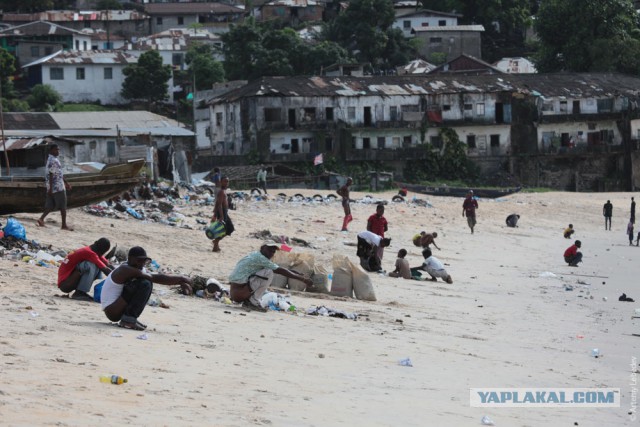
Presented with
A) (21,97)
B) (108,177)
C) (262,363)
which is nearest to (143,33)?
(21,97)

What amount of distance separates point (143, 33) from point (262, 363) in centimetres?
8814

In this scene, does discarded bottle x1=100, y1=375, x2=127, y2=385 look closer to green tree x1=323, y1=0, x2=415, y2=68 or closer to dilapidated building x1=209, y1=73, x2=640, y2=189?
dilapidated building x1=209, y1=73, x2=640, y2=189

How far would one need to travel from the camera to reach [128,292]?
11.7m

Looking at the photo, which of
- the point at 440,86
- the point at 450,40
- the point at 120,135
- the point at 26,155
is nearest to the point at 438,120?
the point at 440,86

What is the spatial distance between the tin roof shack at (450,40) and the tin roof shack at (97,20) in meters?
23.1

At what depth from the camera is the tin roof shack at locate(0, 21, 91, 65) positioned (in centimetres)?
8256

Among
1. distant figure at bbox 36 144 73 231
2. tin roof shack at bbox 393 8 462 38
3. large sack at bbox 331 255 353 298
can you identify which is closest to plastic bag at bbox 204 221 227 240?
distant figure at bbox 36 144 73 231

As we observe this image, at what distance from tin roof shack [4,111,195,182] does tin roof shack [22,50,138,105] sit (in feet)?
50.5

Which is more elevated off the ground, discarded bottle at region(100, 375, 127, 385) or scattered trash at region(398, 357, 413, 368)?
discarded bottle at region(100, 375, 127, 385)

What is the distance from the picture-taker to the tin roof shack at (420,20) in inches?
3531

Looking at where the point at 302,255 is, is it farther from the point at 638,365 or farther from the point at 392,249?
the point at 392,249

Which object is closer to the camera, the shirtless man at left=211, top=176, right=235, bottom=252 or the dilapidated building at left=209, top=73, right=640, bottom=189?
the shirtless man at left=211, top=176, right=235, bottom=252

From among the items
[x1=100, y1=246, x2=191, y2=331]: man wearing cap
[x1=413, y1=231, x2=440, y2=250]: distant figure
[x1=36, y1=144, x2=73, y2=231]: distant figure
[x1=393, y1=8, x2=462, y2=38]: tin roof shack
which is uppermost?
[x1=393, y1=8, x2=462, y2=38]: tin roof shack

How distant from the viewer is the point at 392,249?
2544 cm
